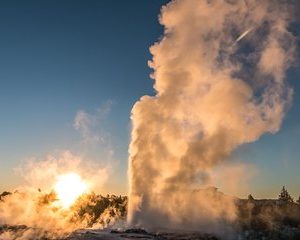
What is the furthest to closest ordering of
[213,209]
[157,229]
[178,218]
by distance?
1. [213,209]
2. [178,218]
3. [157,229]

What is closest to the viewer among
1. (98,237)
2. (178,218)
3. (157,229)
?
(98,237)

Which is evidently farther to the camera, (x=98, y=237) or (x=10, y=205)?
(x=10, y=205)

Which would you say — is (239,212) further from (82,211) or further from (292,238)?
(82,211)

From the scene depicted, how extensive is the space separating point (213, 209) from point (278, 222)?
1945cm

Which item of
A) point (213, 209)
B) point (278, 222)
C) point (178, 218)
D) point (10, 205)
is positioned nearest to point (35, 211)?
point (10, 205)

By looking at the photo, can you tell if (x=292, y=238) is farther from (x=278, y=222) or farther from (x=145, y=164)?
(x=145, y=164)

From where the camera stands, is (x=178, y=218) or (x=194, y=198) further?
(x=194, y=198)

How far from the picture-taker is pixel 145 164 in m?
63.3

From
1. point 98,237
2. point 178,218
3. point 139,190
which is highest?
point 139,190

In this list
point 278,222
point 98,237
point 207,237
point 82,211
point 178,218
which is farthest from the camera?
point 82,211

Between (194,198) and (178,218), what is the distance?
294 inches

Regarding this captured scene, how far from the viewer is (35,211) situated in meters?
68.6

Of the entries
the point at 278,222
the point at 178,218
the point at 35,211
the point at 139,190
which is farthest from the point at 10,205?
the point at 278,222

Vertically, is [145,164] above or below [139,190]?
above
